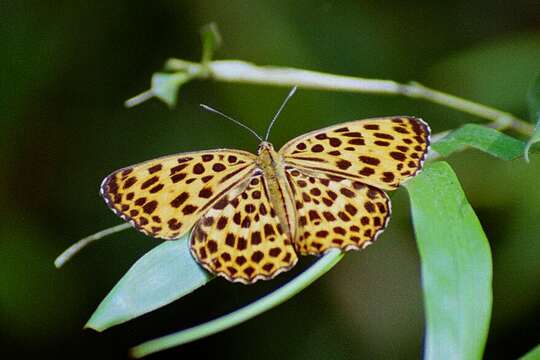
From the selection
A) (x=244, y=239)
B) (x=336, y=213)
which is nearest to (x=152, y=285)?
(x=244, y=239)

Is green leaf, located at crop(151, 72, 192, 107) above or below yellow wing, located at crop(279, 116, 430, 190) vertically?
above

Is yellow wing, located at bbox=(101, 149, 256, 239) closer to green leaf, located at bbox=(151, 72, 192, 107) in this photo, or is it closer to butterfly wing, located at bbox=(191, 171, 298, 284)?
butterfly wing, located at bbox=(191, 171, 298, 284)

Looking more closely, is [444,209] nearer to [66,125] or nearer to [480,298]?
[480,298]

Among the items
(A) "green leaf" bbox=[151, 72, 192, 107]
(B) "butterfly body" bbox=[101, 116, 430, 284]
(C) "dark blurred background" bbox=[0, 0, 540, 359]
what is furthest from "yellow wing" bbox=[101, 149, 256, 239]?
(C) "dark blurred background" bbox=[0, 0, 540, 359]

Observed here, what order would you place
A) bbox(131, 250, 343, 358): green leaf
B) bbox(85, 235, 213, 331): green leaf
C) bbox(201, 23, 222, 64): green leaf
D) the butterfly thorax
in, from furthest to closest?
bbox(201, 23, 222, 64): green leaf → the butterfly thorax → bbox(85, 235, 213, 331): green leaf → bbox(131, 250, 343, 358): green leaf

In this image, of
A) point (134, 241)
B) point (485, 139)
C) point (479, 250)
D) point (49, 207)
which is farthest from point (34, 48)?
point (479, 250)
